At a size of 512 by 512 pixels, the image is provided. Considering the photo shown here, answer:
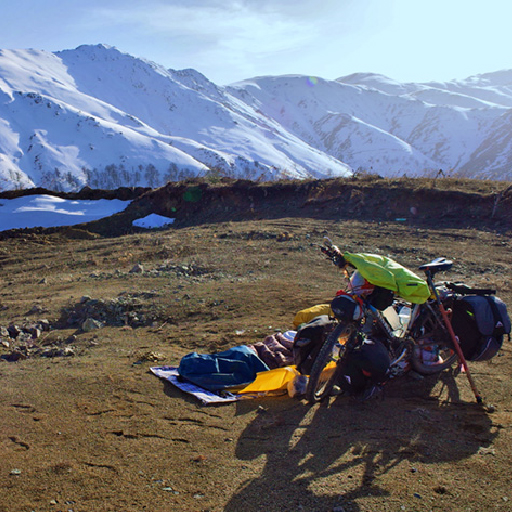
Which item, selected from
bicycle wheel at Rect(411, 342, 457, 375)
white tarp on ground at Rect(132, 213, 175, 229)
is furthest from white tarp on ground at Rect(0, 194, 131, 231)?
bicycle wheel at Rect(411, 342, 457, 375)

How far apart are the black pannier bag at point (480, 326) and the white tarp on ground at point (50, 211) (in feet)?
62.4

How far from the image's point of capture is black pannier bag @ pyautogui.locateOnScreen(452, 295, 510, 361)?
12.4 ft

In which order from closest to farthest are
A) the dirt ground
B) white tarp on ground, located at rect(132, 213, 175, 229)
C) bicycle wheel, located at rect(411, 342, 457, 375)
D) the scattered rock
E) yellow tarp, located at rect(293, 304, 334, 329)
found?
the dirt ground, bicycle wheel, located at rect(411, 342, 457, 375), yellow tarp, located at rect(293, 304, 334, 329), the scattered rock, white tarp on ground, located at rect(132, 213, 175, 229)

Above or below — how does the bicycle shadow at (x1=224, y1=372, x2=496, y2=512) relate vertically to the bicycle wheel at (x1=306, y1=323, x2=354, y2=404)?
below

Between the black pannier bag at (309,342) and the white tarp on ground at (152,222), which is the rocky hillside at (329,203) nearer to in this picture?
the white tarp on ground at (152,222)

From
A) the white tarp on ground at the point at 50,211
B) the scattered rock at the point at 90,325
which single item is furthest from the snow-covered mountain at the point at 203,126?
the scattered rock at the point at 90,325

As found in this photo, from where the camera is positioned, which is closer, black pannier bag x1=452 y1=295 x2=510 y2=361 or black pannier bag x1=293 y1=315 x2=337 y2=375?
black pannier bag x1=293 y1=315 x2=337 y2=375

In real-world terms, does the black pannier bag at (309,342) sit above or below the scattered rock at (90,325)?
above

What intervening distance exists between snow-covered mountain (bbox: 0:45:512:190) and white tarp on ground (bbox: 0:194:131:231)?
137 feet

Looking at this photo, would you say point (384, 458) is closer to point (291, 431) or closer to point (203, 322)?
point (291, 431)

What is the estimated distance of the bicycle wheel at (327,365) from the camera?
131 inches

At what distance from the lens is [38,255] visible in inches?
519

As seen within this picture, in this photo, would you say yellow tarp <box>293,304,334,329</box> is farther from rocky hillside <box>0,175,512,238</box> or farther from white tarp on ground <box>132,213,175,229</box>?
white tarp on ground <box>132,213,175,229</box>

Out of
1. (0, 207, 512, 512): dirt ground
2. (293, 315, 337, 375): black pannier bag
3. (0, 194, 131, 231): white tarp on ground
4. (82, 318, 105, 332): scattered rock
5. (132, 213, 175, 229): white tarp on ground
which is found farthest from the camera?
(0, 194, 131, 231): white tarp on ground
